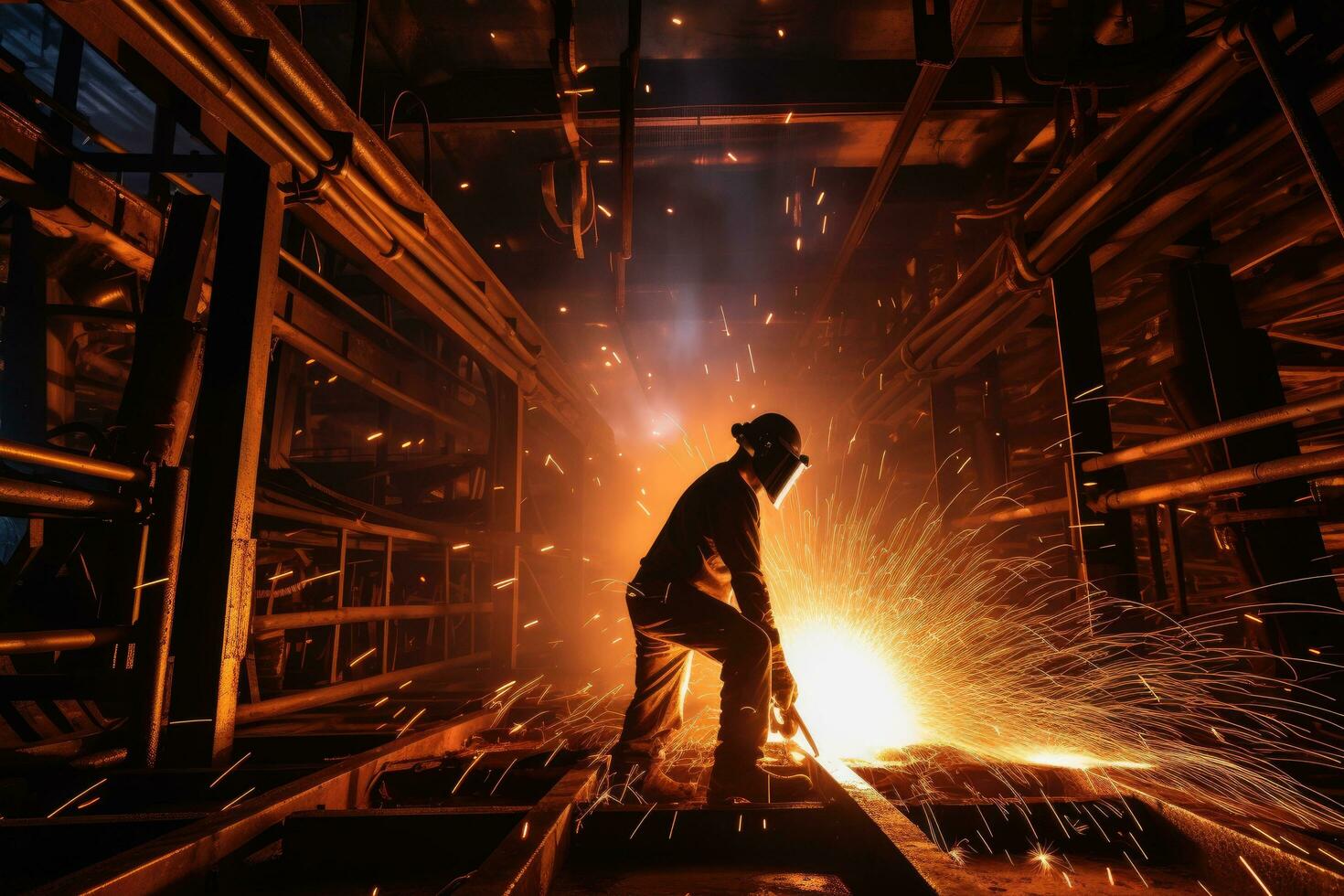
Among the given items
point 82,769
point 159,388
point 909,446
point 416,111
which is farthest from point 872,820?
point 909,446

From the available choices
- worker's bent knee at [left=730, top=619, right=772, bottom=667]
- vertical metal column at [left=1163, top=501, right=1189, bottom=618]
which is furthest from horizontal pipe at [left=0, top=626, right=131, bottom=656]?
vertical metal column at [left=1163, top=501, right=1189, bottom=618]

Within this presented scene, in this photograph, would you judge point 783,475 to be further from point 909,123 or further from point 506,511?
point 506,511

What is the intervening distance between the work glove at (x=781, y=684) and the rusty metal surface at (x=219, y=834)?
5.32 ft

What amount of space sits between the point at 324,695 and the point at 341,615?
449mm

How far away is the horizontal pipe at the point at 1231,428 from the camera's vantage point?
2.21 metres

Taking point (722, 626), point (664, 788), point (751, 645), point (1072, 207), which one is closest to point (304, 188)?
point (722, 626)

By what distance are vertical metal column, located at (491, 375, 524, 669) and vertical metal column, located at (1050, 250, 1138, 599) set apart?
4.43m

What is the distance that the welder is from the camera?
2764 millimetres

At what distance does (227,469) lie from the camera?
111 inches

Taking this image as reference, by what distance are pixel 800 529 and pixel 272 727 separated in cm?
805

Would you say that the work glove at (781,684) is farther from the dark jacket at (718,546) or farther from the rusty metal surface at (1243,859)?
the rusty metal surface at (1243,859)

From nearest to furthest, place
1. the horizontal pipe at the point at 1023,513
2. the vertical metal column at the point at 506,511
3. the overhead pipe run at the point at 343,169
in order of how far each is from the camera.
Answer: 1. the overhead pipe run at the point at 343,169
2. the horizontal pipe at the point at 1023,513
3. the vertical metal column at the point at 506,511

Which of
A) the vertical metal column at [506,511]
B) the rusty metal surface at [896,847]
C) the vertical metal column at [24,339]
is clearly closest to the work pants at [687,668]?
the rusty metal surface at [896,847]

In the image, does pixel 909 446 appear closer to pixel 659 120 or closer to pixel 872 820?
pixel 659 120
